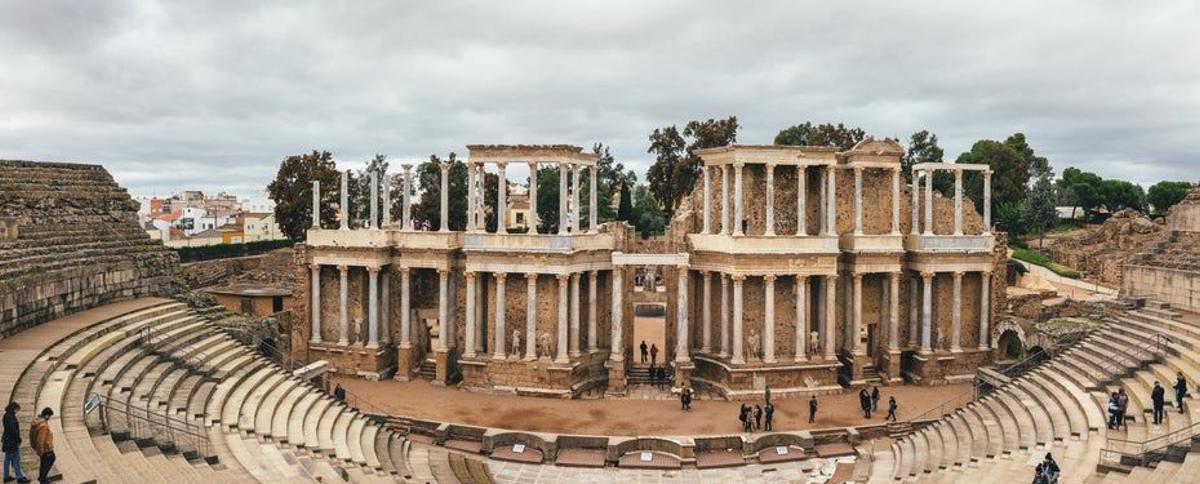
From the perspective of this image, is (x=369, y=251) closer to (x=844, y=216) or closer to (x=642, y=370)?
(x=642, y=370)

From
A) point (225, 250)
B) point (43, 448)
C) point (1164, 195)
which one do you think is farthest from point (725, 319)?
point (1164, 195)

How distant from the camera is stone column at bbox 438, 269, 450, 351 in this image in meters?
32.0

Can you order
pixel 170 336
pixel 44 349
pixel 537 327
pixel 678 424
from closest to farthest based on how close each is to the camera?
pixel 44 349, pixel 170 336, pixel 678 424, pixel 537 327

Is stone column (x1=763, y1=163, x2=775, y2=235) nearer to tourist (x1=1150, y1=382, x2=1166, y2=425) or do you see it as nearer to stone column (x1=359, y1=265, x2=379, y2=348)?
tourist (x1=1150, y1=382, x2=1166, y2=425)

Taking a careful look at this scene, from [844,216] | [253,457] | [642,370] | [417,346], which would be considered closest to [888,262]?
[844,216]

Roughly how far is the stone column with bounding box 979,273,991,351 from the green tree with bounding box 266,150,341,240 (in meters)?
38.1

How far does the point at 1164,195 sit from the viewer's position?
69688 mm

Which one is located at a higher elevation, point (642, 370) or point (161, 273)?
point (161, 273)

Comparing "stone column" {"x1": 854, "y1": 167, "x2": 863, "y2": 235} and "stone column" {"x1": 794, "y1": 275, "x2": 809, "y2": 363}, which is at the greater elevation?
"stone column" {"x1": 854, "y1": 167, "x2": 863, "y2": 235}

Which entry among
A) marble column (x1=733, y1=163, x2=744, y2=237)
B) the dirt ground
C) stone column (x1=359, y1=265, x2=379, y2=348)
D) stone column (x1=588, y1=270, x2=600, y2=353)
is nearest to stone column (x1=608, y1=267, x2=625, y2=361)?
stone column (x1=588, y1=270, x2=600, y2=353)

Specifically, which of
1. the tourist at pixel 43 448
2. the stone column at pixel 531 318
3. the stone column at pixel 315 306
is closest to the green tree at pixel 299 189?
the stone column at pixel 315 306

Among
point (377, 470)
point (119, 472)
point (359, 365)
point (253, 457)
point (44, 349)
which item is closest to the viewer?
point (119, 472)

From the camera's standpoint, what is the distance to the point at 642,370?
32.4 m

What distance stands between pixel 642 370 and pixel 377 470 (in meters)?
14.5
